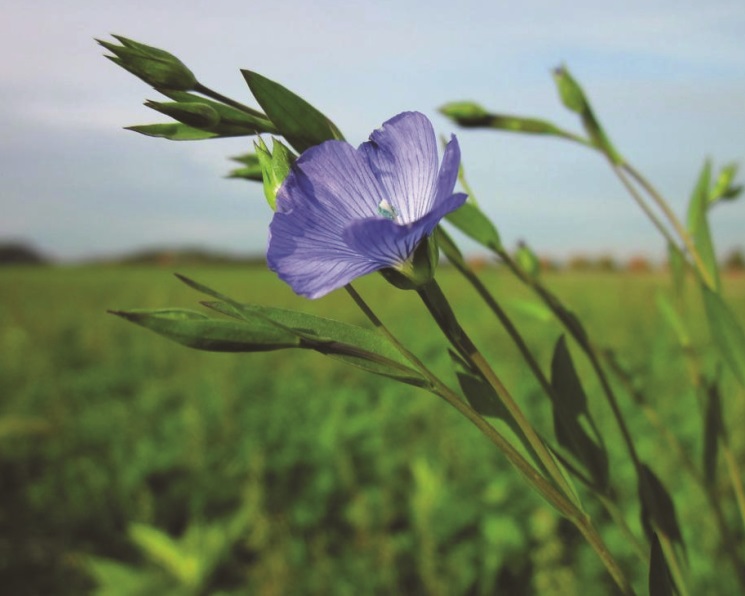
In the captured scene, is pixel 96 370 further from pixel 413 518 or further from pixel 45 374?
pixel 413 518

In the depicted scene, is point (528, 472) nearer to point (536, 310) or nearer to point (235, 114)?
point (235, 114)

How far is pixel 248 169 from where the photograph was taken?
36cm

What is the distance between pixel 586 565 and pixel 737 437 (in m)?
0.49

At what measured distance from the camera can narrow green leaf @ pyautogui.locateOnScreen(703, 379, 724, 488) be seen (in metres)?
0.45

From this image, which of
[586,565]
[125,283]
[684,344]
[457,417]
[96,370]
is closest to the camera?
[684,344]

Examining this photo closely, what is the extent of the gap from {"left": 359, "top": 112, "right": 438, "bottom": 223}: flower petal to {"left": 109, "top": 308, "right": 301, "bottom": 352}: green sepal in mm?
66

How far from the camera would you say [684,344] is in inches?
22.0

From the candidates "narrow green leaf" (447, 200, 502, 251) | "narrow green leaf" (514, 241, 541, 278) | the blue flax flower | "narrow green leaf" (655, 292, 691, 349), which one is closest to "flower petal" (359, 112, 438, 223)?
the blue flax flower

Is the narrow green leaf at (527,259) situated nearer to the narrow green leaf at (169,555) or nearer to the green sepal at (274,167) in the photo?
the green sepal at (274,167)

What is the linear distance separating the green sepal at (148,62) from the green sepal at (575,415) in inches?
7.9

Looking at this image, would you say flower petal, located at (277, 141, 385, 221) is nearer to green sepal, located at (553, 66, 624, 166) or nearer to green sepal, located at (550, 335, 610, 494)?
green sepal, located at (550, 335, 610, 494)

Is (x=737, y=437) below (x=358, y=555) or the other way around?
the other way around

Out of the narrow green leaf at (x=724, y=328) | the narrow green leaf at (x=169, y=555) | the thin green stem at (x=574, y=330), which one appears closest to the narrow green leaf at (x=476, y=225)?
Result: the thin green stem at (x=574, y=330)

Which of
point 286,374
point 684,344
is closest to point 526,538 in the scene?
point 684,344
